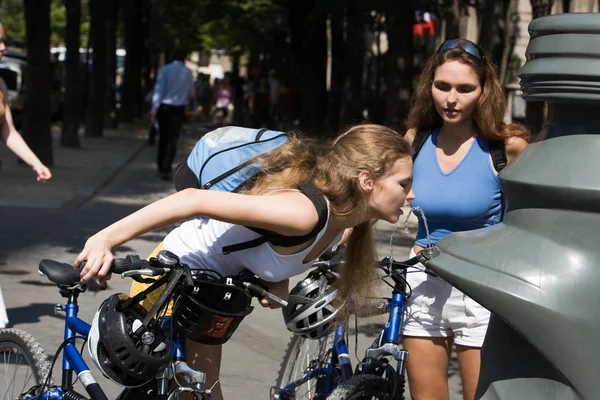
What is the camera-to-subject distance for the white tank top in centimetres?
346

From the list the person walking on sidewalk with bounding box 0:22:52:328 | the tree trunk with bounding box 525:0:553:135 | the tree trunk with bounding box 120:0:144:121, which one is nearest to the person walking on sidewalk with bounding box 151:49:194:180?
the tree trunk with bounding box 525:0:553:135

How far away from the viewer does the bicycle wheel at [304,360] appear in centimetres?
439

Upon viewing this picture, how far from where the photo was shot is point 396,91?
61.9ft

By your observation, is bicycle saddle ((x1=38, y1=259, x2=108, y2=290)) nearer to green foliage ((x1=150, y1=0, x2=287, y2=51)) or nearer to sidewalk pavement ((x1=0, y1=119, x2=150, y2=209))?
sidewalk pavement ((x1=0, y1=119, x2=150, y2=209))

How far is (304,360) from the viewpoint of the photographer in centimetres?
464

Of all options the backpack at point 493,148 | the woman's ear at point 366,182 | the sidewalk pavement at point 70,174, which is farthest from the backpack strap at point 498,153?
the sidewalk pavement at point 70,174

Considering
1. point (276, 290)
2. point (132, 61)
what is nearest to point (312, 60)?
point (132, 61)

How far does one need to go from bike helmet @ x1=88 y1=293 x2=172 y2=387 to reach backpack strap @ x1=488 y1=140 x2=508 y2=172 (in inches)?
58.1

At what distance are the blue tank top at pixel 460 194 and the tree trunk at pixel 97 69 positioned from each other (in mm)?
21193

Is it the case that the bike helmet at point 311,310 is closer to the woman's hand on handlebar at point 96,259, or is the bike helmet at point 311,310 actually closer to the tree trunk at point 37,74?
the woman's hand on handlebar at point 96,259

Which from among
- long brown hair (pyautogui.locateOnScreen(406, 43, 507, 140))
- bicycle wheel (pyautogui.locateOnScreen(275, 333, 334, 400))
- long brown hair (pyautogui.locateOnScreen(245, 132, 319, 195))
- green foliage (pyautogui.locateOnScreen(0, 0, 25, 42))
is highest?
long brown hair (pyautogui.locateOnScreen(406, 43, 507, 140))

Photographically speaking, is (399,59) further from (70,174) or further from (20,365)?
(20,365)

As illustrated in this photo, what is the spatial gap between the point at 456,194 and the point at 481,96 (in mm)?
397

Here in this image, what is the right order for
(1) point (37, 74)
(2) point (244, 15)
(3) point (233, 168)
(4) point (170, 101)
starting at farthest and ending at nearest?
1. (2) point (244, 15)
2. (1) point (37, 74)
3. (4) point (170, 101)
4. (3) point (233, 168)
